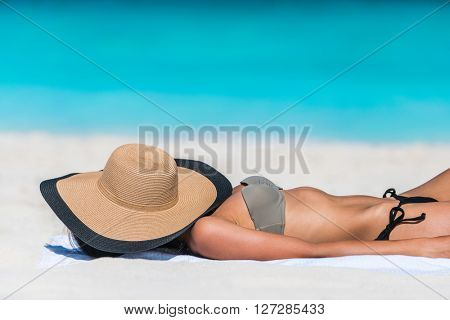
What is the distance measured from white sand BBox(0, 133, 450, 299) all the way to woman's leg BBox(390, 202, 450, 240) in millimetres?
262

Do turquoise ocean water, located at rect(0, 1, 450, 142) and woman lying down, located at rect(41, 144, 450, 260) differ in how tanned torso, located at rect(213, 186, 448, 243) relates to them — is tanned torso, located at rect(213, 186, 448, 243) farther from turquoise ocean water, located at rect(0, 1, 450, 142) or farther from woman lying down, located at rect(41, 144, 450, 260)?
turquoise ocean water, located at rect(0, 1, 450, 142)

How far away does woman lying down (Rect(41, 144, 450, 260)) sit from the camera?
199 cm

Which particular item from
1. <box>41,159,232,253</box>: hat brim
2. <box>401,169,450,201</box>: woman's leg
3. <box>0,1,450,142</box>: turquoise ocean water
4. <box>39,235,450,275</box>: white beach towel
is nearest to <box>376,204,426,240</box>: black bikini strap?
<box>39,235,450,275</box>: white beach towel

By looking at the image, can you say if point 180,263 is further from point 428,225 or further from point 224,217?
point 428,225

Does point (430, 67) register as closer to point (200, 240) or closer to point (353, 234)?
point (353, 234)

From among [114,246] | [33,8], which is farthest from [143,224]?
[33,8]

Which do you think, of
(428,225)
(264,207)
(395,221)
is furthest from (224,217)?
(428,225)

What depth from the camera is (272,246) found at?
6.57 feet

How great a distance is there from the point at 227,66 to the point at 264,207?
207 centimetres

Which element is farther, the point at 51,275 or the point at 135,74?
the point at 135,74

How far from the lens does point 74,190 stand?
6.84 feet

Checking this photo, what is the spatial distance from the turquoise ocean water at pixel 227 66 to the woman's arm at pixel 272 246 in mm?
1900

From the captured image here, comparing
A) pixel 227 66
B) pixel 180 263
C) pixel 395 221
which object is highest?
pixel 227 66

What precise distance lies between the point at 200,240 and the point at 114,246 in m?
0.26
